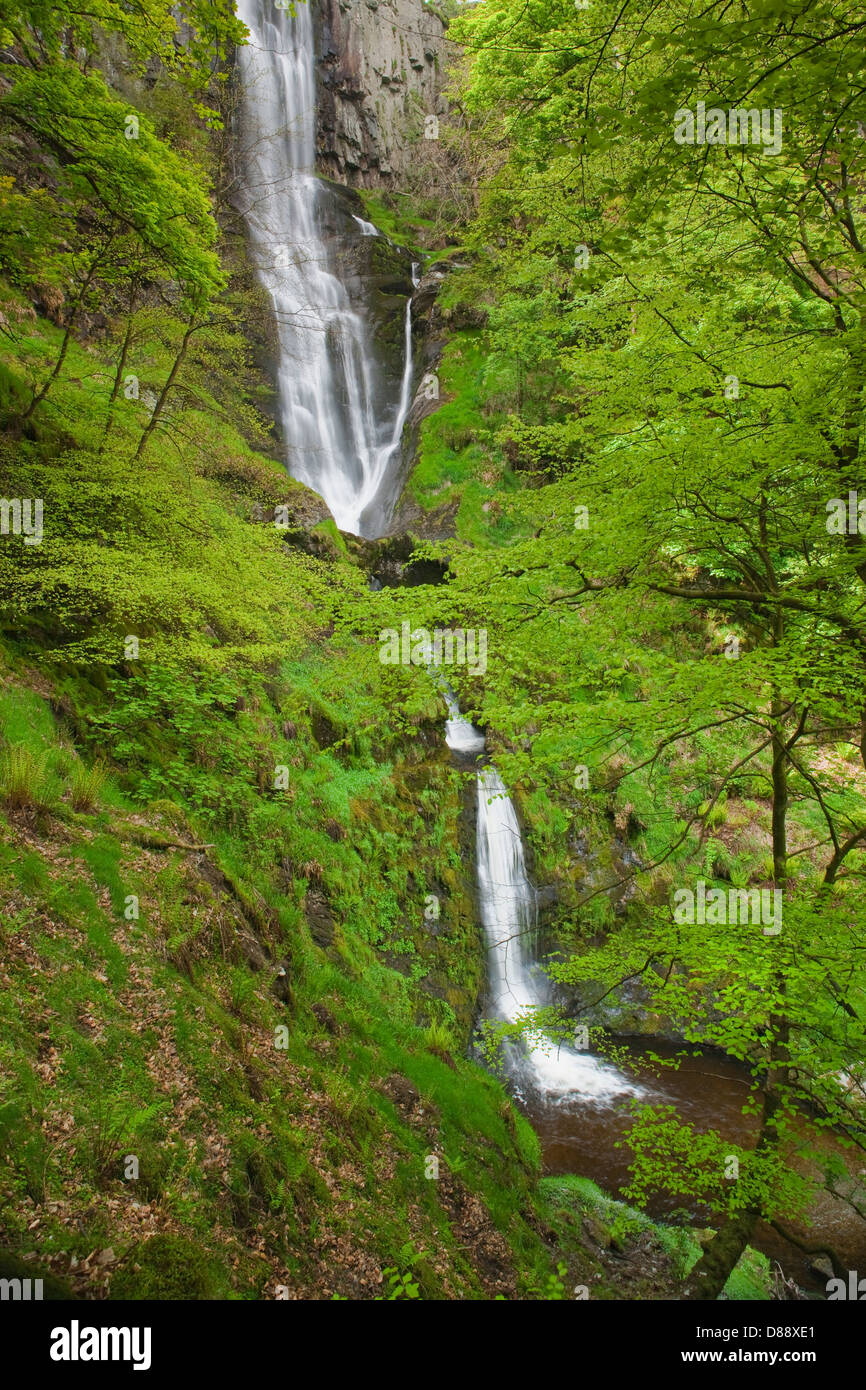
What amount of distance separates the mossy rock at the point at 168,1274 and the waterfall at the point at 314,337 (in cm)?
1765

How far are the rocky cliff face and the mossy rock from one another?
4292 cm

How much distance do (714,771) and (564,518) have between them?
11.9ft

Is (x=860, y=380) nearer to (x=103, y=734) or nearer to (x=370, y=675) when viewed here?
(x=370, y=675)

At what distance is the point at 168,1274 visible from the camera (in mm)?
2639

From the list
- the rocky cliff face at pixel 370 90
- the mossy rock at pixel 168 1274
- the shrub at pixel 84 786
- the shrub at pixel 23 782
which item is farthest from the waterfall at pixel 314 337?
the mossy rock at pixel 168 1274

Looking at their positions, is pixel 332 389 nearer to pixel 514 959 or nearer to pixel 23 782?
pixel 514 959

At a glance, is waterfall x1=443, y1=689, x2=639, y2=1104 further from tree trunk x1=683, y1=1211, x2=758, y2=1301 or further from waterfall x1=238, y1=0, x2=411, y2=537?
waterfall x1=238, y1=0, x2=411, y2=537

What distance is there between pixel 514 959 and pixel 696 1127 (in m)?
3.63

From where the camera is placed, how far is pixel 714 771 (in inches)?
279

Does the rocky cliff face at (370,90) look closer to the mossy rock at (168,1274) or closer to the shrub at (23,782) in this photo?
the shrub at (23,782)

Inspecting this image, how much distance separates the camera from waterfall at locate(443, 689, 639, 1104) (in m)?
9.80

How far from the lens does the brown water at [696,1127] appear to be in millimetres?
7289

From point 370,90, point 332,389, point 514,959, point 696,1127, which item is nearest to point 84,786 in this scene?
point 514,959
